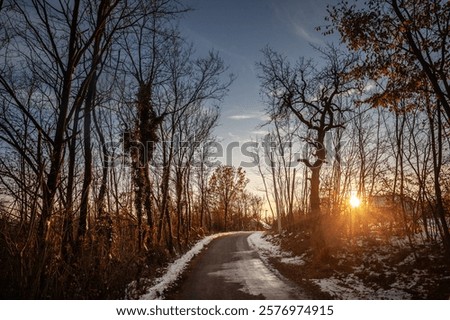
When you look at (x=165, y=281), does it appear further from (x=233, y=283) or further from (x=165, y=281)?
(x=233, y=283)

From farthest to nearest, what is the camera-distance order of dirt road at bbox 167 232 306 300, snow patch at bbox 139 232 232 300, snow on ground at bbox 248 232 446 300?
dirt road at bbox 167 232 306 300 < snow patch at bbox 139 232 232 300 < snow on ground at bbox 248 232 446 300

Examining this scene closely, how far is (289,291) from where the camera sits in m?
9.02

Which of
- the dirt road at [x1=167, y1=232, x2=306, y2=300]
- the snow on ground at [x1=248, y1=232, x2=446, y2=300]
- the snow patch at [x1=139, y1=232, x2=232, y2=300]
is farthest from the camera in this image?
the dirt road at [x1=167, y1=232, x2=306, y2=300]

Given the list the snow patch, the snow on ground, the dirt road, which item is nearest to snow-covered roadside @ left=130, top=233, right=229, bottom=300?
the snow patch

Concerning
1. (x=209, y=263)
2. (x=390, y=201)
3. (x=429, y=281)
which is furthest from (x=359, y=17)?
(x=209, y=263)

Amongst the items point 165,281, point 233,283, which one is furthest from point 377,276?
point 165,281

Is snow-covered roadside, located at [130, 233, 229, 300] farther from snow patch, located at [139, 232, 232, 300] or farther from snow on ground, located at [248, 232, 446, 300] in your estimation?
snow on ground, located at [248, 232, 446, 300]

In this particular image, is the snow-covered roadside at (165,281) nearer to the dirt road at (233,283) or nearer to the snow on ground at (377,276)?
the dirt road at (233,283)

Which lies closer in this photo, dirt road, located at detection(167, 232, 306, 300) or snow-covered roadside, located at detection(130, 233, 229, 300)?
snow-covered roadside, located at detection(130, 233, 229, 300)

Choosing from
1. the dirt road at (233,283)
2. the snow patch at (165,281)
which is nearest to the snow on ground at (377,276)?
the dirt road at (233,283)

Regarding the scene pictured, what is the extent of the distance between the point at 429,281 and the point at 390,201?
24.3ft

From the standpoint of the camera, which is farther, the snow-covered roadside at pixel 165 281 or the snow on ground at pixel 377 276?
the snow-covered roadside at pixel 165 281

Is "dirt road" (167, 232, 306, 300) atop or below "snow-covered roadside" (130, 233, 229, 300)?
below
